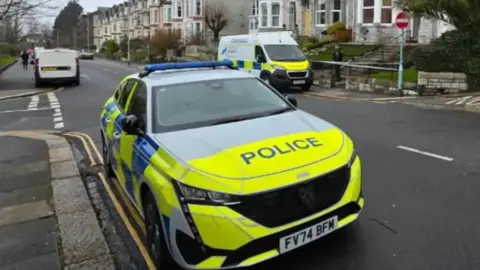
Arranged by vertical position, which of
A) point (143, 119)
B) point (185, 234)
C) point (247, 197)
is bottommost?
point (185, 234)

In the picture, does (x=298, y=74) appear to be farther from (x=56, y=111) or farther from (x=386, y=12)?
(x=386, y=12)

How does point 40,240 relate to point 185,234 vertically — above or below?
below

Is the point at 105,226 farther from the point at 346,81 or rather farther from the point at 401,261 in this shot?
the point at 346,81

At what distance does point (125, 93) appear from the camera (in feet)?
21.3

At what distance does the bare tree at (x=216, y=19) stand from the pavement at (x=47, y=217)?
155ft

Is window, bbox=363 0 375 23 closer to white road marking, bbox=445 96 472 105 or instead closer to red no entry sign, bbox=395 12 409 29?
red no entry sign, bbox=395 12 409 29

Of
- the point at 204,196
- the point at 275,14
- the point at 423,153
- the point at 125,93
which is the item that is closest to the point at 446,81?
the point at 423,153

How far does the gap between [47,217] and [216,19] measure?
51.7 meters

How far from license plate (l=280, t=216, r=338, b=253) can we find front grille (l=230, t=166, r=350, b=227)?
0.12 meters

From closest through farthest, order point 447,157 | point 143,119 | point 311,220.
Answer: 1. point 311,220
2. point 143,119
3. point 447,157

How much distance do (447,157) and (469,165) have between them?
55 cm

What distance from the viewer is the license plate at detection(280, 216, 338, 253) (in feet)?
12.5

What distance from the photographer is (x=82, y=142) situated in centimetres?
1103

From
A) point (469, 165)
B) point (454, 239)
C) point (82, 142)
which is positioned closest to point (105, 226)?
point (454, 239)
